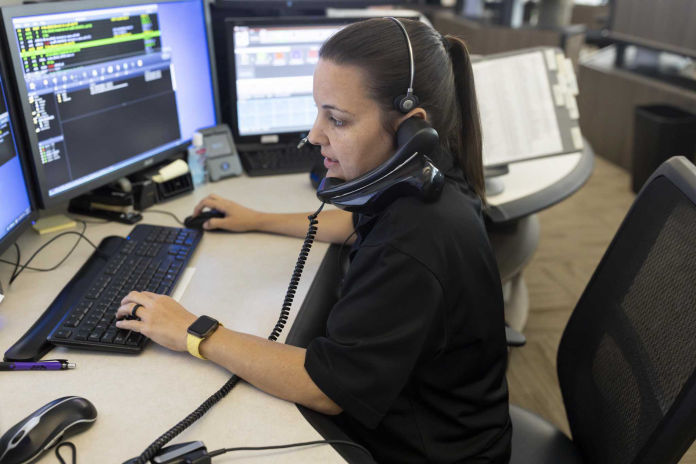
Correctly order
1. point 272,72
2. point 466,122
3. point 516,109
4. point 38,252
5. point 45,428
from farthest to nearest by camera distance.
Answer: point 272,72 → point 516,109 → point 38,252 → point 466,122 → point 45,428

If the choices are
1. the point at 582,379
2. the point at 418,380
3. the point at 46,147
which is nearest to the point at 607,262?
the point at 582,379

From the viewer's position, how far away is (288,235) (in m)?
1.34

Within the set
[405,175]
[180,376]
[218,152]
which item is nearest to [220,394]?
[180,376]

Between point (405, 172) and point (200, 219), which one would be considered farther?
point (200, 219)

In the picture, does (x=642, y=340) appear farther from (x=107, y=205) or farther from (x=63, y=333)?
(x=107, y=205)

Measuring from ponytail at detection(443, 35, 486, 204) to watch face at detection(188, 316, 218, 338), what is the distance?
492 millimetres

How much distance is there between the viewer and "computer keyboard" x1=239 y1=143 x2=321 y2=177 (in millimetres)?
1688

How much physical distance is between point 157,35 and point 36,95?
358 mm

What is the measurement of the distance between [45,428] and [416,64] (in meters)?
0.70

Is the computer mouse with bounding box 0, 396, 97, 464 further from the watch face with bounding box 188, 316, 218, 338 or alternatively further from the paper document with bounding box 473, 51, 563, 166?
the paper document with bounding box 473, 51, 563, 166

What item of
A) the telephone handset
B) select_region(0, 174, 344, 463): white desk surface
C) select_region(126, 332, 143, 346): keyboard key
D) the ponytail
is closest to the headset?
the telephone handset

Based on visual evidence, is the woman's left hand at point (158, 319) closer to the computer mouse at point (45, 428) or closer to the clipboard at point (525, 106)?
the computer mouse at point (45, 428)

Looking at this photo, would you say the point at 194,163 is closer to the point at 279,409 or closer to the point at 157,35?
the point at 157,35

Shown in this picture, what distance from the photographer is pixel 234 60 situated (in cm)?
164
